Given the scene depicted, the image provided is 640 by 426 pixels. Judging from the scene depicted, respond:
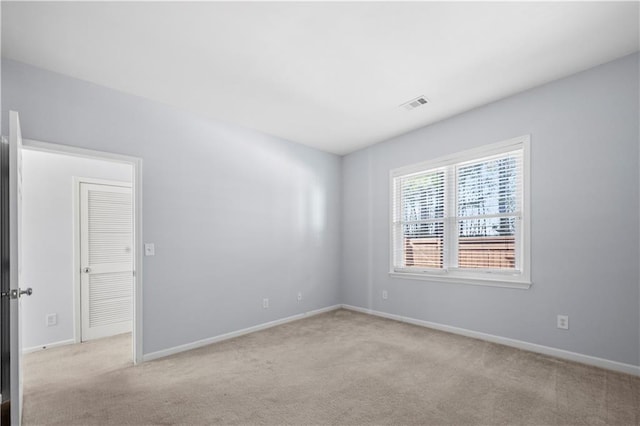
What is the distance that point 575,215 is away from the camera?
2982mm

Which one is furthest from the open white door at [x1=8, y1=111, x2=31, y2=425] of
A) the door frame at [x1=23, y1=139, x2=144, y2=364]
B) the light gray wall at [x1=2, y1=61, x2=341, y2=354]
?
the door frame at [x1=23, y1=139, x2=144, y2=364]

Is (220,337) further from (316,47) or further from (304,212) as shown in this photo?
(316,47)

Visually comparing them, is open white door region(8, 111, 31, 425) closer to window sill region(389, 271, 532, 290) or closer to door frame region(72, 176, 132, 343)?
door frame region(72, 176, 132, 343)

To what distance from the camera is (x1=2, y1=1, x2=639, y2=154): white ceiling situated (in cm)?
213

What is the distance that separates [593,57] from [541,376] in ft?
9.16

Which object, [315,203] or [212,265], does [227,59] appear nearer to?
[212,265]

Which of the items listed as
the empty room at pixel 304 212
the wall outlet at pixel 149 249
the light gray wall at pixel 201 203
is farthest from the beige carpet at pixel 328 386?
the wall outlet at pixel 149 249

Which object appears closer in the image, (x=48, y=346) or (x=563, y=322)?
(x=563, y=322)

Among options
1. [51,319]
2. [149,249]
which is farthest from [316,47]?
[51,319]

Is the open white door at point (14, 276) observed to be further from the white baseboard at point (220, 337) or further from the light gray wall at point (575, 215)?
the light gray wall at point (575, 215)

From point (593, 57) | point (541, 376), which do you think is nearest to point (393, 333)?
point (541, 376)

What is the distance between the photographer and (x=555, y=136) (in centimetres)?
314

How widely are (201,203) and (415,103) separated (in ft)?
8.95

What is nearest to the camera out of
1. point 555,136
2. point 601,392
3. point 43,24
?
point 43,24
